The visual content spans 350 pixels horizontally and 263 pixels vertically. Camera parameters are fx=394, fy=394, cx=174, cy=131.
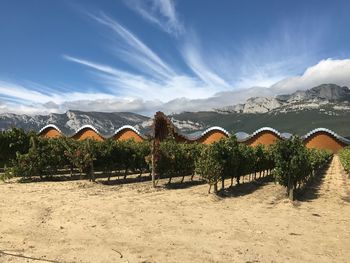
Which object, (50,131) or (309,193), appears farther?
(50,131)

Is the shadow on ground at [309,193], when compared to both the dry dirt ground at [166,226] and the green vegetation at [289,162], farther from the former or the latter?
the green vegetation at [289,162]

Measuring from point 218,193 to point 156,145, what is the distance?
6.92 meters

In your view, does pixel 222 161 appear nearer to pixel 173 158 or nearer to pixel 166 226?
pixel 173 158

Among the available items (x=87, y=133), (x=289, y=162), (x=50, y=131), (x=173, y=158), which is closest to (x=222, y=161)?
(x=289, y=162)

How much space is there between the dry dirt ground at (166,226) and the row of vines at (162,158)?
1979mm

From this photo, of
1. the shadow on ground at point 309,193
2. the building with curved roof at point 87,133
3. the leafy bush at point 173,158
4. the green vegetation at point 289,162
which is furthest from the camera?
the building with curved roof at point 87,133

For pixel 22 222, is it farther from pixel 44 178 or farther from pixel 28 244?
pixel 44 178

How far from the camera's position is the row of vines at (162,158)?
2719 cm

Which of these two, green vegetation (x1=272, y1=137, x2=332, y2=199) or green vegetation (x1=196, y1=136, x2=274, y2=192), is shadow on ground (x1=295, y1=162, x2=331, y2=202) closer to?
green vegetation (x1=272, y1=137, x2=332, y2=199)

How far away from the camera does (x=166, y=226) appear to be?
1817cm

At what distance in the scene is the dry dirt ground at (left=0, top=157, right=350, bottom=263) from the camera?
45.7 ft

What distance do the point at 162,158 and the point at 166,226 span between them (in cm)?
1527

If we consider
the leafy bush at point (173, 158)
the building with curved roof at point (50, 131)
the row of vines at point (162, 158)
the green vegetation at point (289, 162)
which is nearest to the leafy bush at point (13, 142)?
the row of vines at point (162, 158)

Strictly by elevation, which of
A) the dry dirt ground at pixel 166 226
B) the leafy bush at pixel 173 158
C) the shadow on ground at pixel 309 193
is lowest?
the shadow on ground at pixel 309 193
